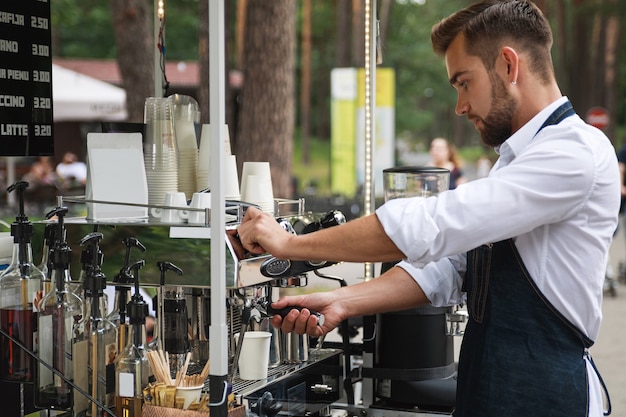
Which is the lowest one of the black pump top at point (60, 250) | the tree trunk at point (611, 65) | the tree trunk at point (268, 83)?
the black pump top at point (60, 250)

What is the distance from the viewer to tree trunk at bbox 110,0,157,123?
10.0 metres

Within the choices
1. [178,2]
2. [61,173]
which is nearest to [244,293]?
[61,173]

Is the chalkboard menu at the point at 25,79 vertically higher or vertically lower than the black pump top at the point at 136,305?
higher

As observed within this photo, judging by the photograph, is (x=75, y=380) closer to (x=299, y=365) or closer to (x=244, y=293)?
(x=244, y=293)

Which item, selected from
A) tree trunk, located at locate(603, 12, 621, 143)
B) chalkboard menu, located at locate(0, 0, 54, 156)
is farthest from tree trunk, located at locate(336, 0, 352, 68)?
chalkboard menu, located at locate(0, 0, 54, 156)

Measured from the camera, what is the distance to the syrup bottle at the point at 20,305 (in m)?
2.37

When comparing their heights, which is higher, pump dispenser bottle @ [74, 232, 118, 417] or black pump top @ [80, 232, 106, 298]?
black pump top @ [80, 232, 106, 298]

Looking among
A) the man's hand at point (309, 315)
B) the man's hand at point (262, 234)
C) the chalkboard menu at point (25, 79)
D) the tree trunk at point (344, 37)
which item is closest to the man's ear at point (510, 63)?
the man's hand at point (262, 234)

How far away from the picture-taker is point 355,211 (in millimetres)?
11875

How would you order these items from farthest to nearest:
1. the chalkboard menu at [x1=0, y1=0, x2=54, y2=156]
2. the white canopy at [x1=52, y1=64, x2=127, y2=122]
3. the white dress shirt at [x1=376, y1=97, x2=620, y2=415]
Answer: the white canopy at [x1=52, y1=64, x2=127, y2=122] → the chalkboard menu at [x1=0, y1=0, x2=54, y2=156] → the white dress shirt at [x1=376, y1=97, x2=620, y2=415]

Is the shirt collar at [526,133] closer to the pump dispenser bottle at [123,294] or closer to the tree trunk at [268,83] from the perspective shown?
the pump dispenser bottle at [123,294]

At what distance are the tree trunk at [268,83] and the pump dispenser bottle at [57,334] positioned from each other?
6600 mm

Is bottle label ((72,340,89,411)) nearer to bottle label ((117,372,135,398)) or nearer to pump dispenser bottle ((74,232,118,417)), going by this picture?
pump dispenser bottle ((74,232,118,417))

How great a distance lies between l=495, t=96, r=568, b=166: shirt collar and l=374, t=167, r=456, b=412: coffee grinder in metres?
0.94
